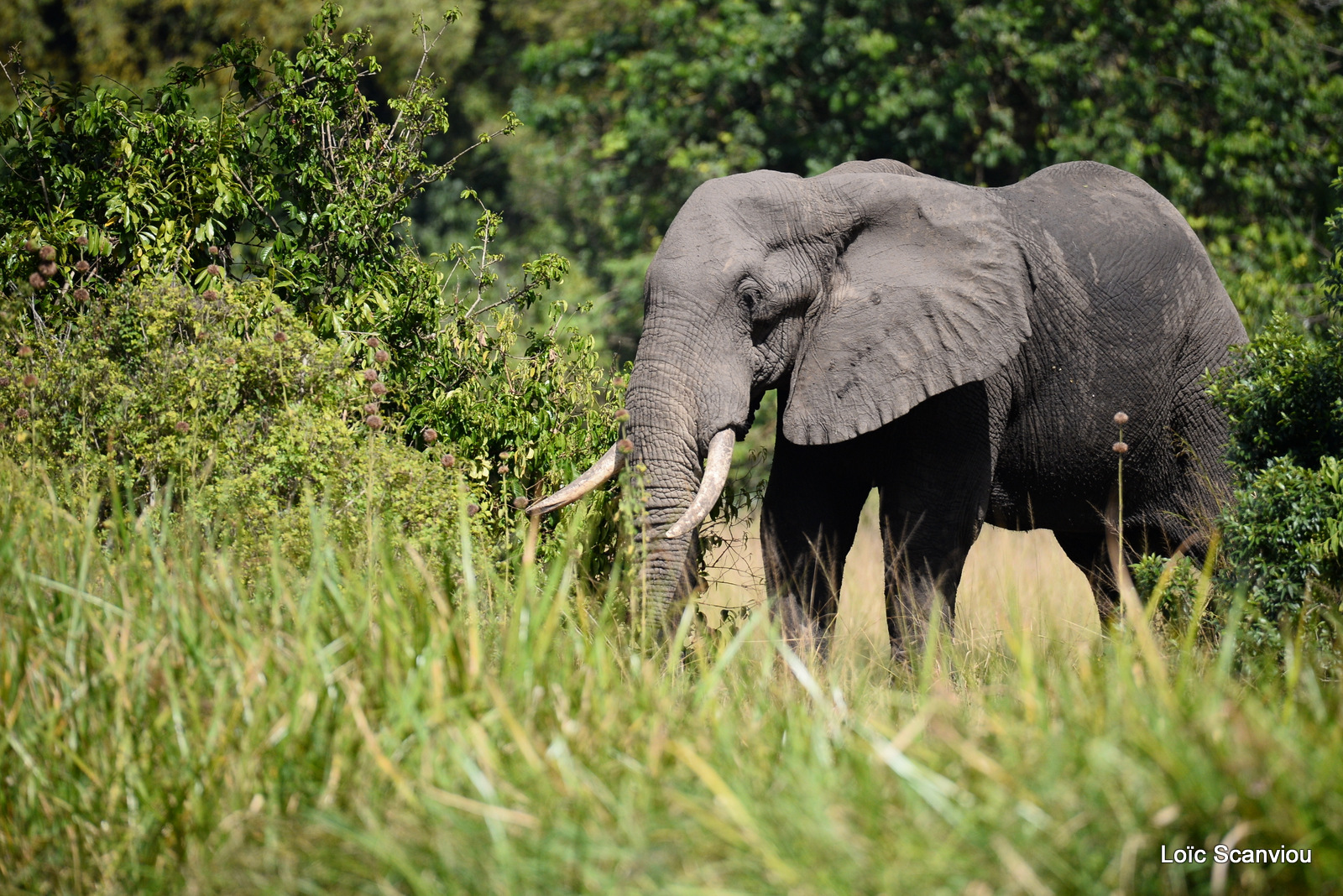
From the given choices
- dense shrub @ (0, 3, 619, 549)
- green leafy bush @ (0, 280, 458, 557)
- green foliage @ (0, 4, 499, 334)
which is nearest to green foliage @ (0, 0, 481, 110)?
green foliage @ (0, 4, 499, 334)

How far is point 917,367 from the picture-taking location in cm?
512

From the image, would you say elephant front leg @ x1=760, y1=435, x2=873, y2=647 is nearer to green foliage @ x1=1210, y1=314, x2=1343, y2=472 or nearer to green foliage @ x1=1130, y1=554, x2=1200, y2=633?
green foliage @ x1=1130, y1=554, x2=1200, y2=633

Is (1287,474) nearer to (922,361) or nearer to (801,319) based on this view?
(922,361)

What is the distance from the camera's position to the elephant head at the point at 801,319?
4922 mm

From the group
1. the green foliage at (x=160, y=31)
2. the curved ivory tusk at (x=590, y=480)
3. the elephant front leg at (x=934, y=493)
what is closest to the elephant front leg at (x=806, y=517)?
the elephant front leg at (x=934, y=493)

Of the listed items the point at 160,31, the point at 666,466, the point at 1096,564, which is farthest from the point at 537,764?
the point at 160,31

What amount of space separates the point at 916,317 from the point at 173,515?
9.73 ft

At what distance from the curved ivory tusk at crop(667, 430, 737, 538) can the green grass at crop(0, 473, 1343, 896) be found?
1.32m

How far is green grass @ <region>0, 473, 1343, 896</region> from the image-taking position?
7.19 feet

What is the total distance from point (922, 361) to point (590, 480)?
1.42 m

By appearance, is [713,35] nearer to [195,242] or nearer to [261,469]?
[195,242]

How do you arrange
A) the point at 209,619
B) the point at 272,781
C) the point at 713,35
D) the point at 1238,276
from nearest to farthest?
the point at 272,781
the point at 209,619
the point at 1238,276
the point at 713,35

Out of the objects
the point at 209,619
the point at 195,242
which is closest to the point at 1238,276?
the point at 195,242

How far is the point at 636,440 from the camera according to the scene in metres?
4.97
